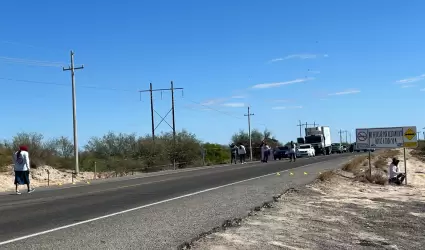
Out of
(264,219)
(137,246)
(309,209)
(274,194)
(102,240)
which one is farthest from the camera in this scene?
(274,194)

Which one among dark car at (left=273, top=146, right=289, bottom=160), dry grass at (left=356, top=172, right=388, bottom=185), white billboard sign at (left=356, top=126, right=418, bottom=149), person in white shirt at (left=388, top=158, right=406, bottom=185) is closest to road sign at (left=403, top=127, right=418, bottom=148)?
white billboard sign at (left=356, top=126, right=418, bottom=149)

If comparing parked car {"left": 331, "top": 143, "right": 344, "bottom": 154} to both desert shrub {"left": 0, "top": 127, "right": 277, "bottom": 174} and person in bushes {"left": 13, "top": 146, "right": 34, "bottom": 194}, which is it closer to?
desert shrub {"left": 0, "top": 127, "right": 277, "bottom": 174}

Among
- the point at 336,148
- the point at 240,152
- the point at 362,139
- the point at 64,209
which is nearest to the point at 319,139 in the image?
the point at 336,148

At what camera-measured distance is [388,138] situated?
23.0m

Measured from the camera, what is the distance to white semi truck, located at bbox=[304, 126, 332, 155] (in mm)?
69812

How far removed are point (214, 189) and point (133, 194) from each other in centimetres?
297

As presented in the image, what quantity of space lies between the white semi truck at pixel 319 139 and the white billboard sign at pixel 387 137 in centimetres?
4612

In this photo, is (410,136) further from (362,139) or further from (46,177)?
(46,177)

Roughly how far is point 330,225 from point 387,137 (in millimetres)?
13601

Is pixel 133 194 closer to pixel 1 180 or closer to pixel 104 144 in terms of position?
pixel 1 180

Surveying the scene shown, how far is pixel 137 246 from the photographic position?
8320 millimetres

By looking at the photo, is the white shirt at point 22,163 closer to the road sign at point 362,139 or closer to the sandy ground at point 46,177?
the sandy ground at point 46,177

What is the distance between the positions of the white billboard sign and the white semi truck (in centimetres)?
4612

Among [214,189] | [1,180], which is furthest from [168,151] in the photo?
[214,189]
